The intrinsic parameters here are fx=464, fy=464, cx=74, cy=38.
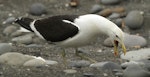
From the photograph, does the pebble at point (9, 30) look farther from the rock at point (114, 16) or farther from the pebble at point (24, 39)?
the rock at point (114, 16)

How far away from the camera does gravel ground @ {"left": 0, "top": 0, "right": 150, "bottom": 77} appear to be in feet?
A: 18.4

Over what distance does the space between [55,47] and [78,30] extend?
6.36ft

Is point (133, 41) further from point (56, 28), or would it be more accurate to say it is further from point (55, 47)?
point (56, 28)

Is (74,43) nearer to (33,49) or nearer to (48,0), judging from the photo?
(33,49)

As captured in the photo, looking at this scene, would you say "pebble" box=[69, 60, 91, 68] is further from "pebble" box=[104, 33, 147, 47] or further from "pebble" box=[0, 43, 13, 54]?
"pebble" box=[104, 33, 147, 47]

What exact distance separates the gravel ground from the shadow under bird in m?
0.38

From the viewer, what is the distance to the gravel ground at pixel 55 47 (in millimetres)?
5605

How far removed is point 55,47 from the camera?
7.43 m

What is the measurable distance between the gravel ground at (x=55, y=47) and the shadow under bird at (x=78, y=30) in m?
0.38

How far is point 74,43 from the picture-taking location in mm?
5668

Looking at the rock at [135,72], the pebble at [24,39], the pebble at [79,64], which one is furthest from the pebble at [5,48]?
the rock at [135,72]

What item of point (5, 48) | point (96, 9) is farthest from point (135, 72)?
point (96, 9)

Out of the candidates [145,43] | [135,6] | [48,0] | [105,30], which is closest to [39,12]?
[48,0]

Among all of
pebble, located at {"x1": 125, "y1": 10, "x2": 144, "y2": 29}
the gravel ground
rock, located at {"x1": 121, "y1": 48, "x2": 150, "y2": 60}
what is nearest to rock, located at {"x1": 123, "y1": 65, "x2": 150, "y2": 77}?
the gravel ground
